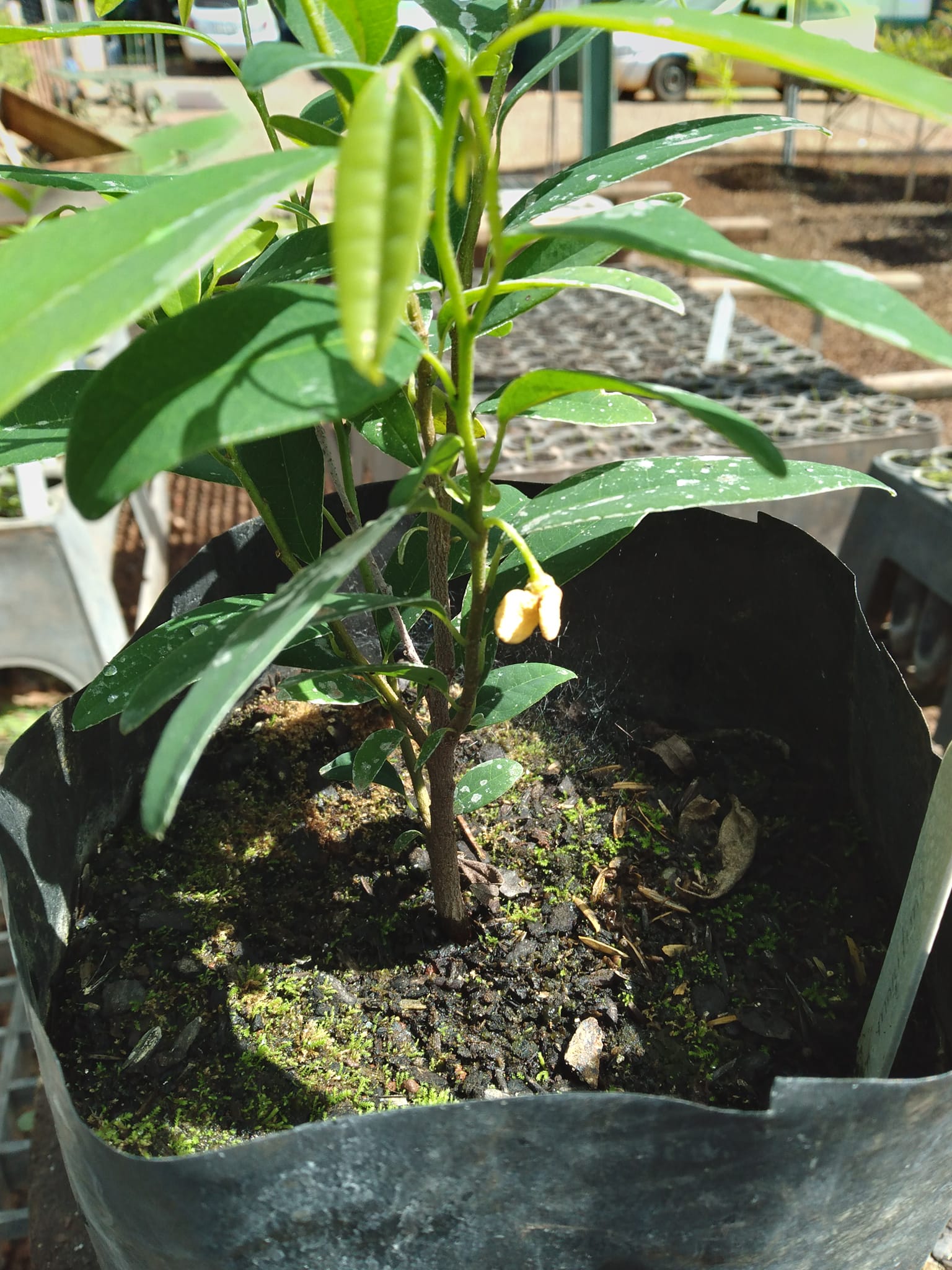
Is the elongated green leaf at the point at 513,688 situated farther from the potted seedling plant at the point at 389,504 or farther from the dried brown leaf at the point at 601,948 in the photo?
the dried brown leaf at the point at 601,948

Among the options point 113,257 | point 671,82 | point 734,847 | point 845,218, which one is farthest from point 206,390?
point 671,82

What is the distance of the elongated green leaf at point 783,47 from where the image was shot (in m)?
0.32

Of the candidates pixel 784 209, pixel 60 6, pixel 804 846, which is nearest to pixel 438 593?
pixel 804 846

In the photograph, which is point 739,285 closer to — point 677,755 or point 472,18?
point 677,755

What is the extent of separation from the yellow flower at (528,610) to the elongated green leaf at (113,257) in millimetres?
205

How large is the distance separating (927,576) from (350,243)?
1.56m

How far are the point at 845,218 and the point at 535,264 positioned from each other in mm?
5780

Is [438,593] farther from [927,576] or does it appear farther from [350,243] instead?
[927,576]

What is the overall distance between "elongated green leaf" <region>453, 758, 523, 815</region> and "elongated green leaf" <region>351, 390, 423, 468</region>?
0.81ft

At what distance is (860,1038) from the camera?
2.10ft

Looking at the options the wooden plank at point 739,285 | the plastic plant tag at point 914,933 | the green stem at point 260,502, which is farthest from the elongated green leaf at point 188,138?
the wooden plank at point 739,285

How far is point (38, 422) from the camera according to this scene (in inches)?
22.6

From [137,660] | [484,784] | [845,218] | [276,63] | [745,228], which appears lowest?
[845,218]

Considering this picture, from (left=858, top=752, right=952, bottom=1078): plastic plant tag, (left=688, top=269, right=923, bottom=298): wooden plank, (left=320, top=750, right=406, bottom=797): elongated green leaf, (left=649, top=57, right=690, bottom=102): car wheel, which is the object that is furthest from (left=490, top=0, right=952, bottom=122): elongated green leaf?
(left=649, top=57, right=690, bottom=102): car wheel
